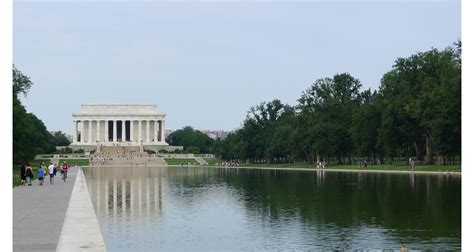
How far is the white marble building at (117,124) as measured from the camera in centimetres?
17550

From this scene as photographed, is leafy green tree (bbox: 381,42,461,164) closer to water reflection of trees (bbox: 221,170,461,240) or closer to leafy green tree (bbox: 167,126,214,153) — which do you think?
water reflection of trees (bbox: 221,170,461,240)

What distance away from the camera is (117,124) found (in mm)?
180125

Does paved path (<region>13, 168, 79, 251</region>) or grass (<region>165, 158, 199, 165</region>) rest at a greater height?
paved path (<region>13, 168, 79, 251</region>)

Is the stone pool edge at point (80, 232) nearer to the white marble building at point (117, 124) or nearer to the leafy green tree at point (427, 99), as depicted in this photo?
the leafy green tree at point (427, 99)

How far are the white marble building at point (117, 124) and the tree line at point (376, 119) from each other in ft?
202

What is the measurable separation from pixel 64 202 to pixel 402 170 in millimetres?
40465

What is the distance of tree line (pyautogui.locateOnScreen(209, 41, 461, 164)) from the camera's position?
63.7 metres

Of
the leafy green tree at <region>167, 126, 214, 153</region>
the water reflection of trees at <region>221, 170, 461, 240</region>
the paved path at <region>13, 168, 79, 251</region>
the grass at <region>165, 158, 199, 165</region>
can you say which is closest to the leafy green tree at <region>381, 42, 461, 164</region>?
the water reflection of trees at <region>221, 170, 461, 240</region>

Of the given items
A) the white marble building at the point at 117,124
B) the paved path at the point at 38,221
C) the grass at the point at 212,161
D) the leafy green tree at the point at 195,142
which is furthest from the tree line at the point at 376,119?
the white marble building at the point at 117,124

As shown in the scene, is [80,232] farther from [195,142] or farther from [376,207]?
[195,142]

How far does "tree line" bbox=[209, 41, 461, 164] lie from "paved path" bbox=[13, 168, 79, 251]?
3780 centimetres

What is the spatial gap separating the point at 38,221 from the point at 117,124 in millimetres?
159572

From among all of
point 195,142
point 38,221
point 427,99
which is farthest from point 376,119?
point 195,142
